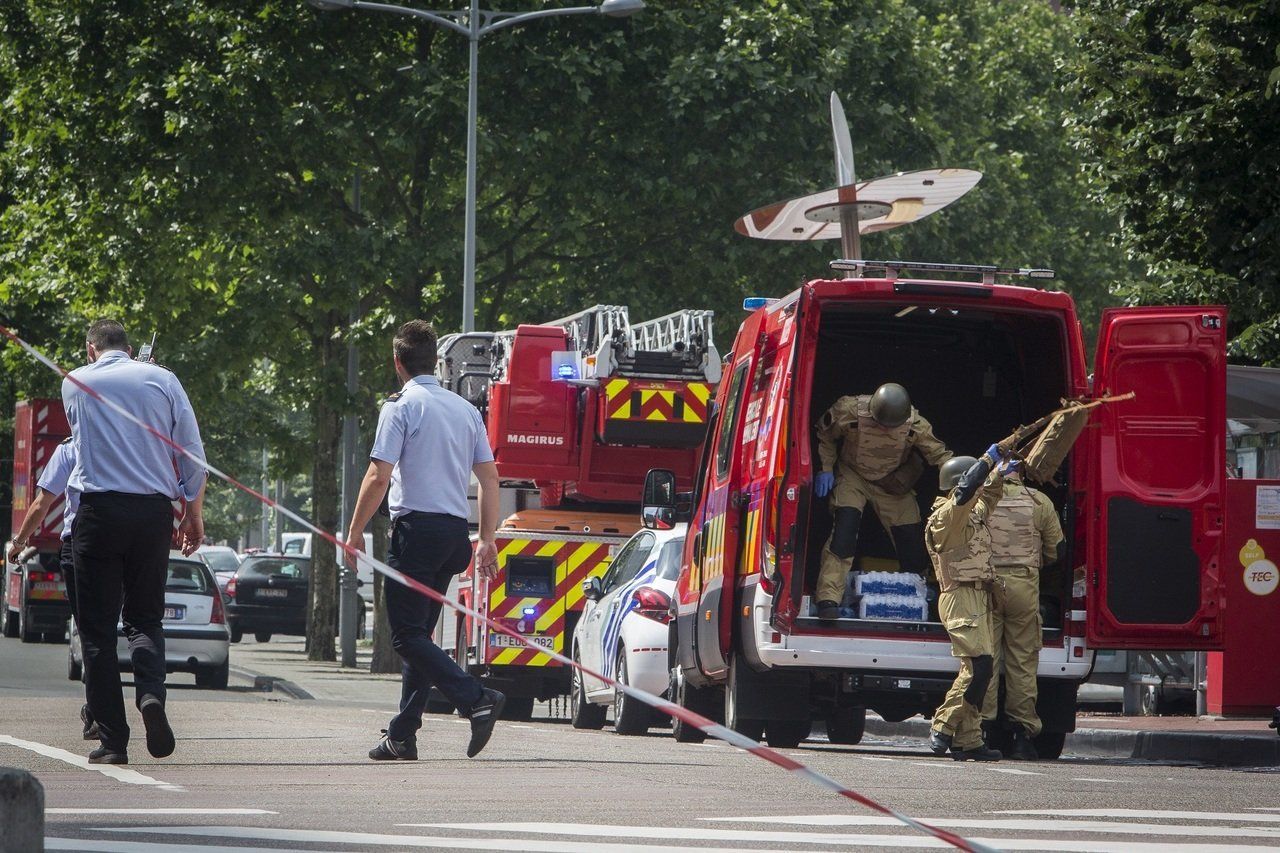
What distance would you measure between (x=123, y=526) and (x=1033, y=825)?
13.2 ft

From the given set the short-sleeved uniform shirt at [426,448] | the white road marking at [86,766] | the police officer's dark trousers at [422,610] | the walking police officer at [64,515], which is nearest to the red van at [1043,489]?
the short-sleeved uniform shirt at [426,448]

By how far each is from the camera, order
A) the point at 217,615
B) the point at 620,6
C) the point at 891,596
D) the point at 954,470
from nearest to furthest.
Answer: the point at 954,470 < the point at 891,596 < the point at 217,615 < the point at 620,6

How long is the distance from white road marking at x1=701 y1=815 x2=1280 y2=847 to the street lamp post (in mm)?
18965

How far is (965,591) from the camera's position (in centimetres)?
Answer: 1197

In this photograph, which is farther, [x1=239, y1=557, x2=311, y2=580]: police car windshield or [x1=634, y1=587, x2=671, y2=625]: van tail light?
[x1=239, y1=557, x2=311, y2=580]: police car windshield

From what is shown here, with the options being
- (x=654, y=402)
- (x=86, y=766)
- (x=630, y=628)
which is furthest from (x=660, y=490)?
(x=86, y=766)

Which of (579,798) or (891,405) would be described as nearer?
(579,798)

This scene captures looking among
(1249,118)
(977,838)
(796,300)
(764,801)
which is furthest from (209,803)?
(1249,118)

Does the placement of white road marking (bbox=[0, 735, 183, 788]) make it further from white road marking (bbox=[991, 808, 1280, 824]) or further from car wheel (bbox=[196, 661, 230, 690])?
car wheel (bbox=[196, 661, 230, 690])

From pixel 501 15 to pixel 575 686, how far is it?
1237cm

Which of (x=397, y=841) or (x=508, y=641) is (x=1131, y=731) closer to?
(x=508, y=641)

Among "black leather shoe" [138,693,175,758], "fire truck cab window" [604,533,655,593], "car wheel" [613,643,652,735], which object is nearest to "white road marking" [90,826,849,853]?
"black leather shoe" [138,693,175,758]

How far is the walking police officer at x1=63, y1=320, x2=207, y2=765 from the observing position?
941 centimetres

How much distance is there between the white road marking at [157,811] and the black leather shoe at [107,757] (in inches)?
73.3
